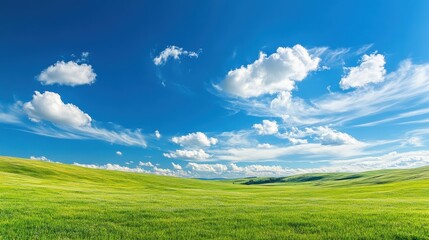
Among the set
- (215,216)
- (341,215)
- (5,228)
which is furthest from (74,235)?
(341,215)

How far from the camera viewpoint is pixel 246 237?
1324 cm

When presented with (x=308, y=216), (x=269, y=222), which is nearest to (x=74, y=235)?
(x=269, y=222)

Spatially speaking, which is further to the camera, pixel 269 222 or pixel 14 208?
pixel 14 208

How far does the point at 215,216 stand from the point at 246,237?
176 inches

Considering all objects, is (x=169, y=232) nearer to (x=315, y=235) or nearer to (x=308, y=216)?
(x=315, y=235)

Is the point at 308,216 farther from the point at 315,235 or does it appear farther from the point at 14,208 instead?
the point at 14,208

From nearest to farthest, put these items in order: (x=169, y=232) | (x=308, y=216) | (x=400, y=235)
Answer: (x=400, y=235)
(x=169, y=232)
(x=308, y=216)

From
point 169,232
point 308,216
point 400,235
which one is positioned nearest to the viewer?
point 400,235

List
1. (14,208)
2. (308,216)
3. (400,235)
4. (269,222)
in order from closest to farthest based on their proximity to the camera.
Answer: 1. (400,235)
2. (269,222)
3. (308,216)
4. (14,208)

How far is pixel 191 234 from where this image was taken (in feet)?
45.1

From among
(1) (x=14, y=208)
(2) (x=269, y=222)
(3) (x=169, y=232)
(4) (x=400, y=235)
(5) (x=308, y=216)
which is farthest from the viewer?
(1) (x=14, y=208)

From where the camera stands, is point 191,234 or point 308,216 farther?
point 308,216

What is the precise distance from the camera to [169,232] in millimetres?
14156

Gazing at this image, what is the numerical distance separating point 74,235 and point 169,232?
13.2 feet
